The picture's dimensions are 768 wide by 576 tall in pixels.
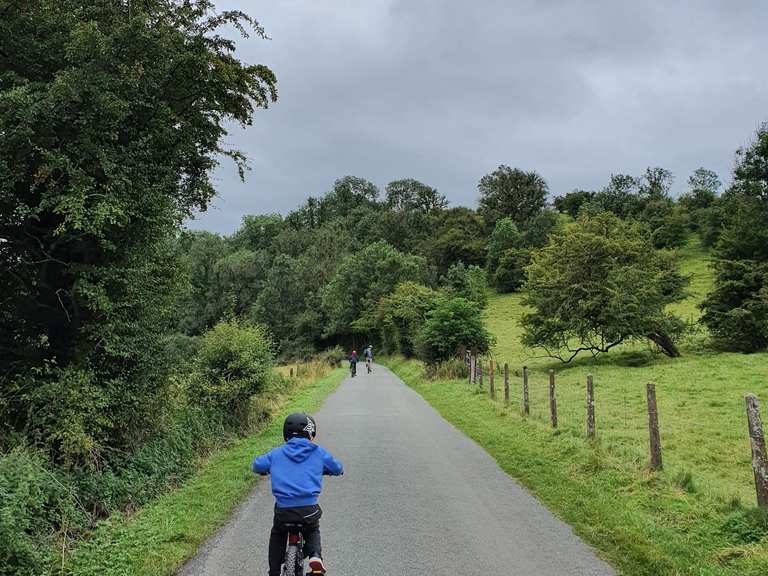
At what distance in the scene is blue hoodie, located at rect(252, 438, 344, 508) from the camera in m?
4.59

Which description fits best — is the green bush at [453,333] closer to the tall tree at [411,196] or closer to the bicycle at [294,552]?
the bicycle at [294,552]

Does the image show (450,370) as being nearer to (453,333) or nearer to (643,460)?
(453,333)

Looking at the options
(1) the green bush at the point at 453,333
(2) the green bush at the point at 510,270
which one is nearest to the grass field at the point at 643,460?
(1) the green bush at the point at 453,333

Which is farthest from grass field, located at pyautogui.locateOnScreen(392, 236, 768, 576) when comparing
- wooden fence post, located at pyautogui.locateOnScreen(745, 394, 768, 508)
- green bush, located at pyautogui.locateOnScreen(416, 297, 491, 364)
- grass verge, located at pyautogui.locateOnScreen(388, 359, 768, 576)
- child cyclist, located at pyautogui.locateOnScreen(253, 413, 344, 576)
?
green bush, located at pyautogui.locateOnScreen(416, 297, 491, 364)

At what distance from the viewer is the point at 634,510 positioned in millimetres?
6895

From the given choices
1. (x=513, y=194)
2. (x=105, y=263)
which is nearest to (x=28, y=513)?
(x=105, y=263)

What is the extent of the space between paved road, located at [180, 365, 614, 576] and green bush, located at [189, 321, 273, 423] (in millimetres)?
4225

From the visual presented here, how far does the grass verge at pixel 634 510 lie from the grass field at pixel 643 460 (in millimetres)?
14

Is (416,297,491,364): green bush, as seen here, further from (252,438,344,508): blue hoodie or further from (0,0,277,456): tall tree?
(252,438,344,508): blue hoodie

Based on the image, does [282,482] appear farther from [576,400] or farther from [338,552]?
[576,400]

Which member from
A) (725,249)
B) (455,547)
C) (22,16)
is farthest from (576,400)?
(725,249)

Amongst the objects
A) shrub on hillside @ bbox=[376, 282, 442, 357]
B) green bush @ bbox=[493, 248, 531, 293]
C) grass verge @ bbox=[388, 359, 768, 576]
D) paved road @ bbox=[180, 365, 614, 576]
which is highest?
green bush @ bbox=[493, 248, 531, 293]

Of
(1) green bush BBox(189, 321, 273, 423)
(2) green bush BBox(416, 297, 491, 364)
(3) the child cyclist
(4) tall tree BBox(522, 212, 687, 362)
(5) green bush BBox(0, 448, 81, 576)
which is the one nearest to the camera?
(3) the child cyclist

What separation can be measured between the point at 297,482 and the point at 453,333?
2552 centimetres
